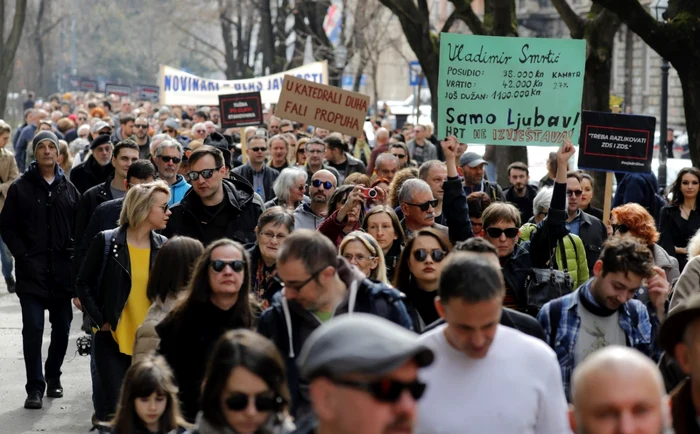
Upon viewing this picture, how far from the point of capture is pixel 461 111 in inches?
447

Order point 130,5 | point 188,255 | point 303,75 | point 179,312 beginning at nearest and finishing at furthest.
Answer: point 179,312, point 188,255, point 303,75, point 130,5

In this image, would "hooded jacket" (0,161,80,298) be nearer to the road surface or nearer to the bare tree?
the road surface

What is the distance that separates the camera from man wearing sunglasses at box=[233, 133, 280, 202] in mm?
13008

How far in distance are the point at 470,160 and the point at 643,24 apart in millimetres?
3863

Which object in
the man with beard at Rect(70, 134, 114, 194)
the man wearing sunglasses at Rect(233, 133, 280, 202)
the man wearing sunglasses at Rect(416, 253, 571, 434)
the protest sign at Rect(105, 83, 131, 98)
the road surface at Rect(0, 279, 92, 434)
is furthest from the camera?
the protest sign at Rect(105, 83, 131, 98)

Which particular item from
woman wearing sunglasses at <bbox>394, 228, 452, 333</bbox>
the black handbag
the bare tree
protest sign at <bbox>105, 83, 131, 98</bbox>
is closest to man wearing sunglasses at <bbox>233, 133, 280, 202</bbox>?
the black handbag

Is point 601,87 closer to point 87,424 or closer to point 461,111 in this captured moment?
point 461,111

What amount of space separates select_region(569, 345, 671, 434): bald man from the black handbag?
4112 mm

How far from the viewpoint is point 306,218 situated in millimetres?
9648

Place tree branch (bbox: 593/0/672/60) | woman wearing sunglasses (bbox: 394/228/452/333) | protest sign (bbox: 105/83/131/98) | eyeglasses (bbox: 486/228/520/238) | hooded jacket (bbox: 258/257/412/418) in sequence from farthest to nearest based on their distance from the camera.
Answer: protest sign (bbox: 105/83/131/98), tree branch (bbox: 593/0/672/60), eyeglasses (bbox: 486/228/520/238), woman wearing sunglasses (bbox: 394/228/452/333), hooded jacket (bbox: 258/257/412/418)

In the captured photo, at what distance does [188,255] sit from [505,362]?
2.97 m

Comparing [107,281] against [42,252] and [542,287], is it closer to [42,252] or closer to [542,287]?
[42,252]

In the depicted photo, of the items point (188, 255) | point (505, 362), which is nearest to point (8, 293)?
point (188, 255)

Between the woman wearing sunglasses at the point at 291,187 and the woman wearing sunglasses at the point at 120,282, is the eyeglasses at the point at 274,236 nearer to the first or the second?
the woman wearing sunglasses at the point at 120,282
